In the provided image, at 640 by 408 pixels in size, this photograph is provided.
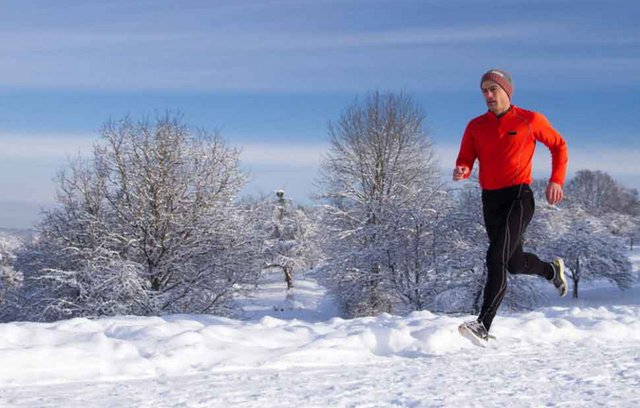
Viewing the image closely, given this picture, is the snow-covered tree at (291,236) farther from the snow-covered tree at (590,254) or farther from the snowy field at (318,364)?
the snowy field at (318,364)

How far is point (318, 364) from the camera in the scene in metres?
4.09

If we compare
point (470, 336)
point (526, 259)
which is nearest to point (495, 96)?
point (526, 259)

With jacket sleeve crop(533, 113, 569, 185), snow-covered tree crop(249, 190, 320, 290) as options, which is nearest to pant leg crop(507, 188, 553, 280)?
jacket sleeve crop(533, 113, 569, 185)

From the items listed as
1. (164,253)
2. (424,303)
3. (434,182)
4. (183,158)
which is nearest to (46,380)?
(164,253)

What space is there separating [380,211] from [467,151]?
22230 millimetres

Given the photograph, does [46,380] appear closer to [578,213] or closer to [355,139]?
[355,139]

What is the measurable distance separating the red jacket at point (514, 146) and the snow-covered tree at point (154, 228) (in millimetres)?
16157

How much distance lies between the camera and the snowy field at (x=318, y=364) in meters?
3.04

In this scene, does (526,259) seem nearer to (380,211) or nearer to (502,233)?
(502,233)

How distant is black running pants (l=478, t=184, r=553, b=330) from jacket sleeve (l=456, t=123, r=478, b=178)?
1.01 feet

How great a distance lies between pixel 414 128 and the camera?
3123cm

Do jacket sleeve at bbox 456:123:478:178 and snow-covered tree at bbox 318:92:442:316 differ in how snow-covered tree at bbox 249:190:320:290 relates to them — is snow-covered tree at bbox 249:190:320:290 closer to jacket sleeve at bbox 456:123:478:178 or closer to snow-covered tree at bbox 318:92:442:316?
snow-covered tree at bbox 318:92:442:316

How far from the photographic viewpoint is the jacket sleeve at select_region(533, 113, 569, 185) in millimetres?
4673

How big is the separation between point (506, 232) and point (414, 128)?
1067 inches
